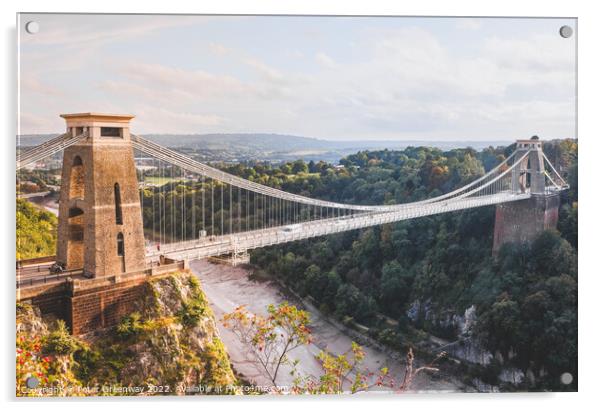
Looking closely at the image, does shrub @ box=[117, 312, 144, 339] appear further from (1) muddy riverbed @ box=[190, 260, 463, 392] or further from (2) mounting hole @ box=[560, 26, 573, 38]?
(2) mounting hole @ box=[560, 26, 573, 38]

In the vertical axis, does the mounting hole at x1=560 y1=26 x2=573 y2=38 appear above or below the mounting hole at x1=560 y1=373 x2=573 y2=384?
above

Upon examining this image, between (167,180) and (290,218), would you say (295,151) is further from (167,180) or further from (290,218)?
(290,218)

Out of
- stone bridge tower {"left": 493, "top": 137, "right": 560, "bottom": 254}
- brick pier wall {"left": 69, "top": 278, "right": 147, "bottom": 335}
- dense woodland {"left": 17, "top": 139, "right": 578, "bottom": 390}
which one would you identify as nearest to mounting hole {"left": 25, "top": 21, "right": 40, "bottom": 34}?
dense woodland {"left": 17, "top": 139, "right": 578, "bottom": 390}

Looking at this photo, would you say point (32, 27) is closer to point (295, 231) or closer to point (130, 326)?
point (130, 326)

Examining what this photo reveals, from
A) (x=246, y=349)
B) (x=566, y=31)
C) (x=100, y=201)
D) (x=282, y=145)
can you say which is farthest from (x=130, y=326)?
(x=566, y=31)

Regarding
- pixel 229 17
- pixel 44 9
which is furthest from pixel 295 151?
pixel 44 9
